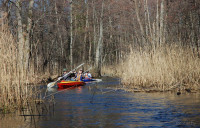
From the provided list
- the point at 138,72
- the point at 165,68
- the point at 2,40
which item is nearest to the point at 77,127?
the point at 2,40

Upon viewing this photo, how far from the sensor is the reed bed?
7566 millimetres

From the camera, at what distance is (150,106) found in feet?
29.6

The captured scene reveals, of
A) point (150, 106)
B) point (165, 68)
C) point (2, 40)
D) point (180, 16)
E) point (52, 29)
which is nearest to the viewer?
point (2, 40)

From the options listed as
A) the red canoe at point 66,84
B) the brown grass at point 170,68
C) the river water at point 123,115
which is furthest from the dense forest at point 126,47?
the red canoe at point 66,84

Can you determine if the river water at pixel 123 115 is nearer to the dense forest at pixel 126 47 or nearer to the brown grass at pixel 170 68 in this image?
the dense forest at pixel 126 47

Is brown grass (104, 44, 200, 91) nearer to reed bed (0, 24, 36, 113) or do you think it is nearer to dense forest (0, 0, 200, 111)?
dense forest (0, 0, 200, 111)

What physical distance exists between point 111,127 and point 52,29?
23.2 m

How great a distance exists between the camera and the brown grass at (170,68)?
38.7 ft

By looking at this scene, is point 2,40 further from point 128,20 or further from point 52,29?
point 128,20

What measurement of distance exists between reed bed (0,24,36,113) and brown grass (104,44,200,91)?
599cm

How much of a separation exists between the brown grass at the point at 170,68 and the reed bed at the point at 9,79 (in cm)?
599

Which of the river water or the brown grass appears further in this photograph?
the brown grass

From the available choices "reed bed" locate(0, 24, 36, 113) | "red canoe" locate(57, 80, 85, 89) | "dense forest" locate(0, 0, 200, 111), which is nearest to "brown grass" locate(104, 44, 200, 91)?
"dense forest" locate(0, 0, 200, 111)

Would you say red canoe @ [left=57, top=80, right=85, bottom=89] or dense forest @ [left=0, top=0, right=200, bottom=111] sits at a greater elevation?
dense forest @ [left=0, top=0, right=200, bottom=111]
